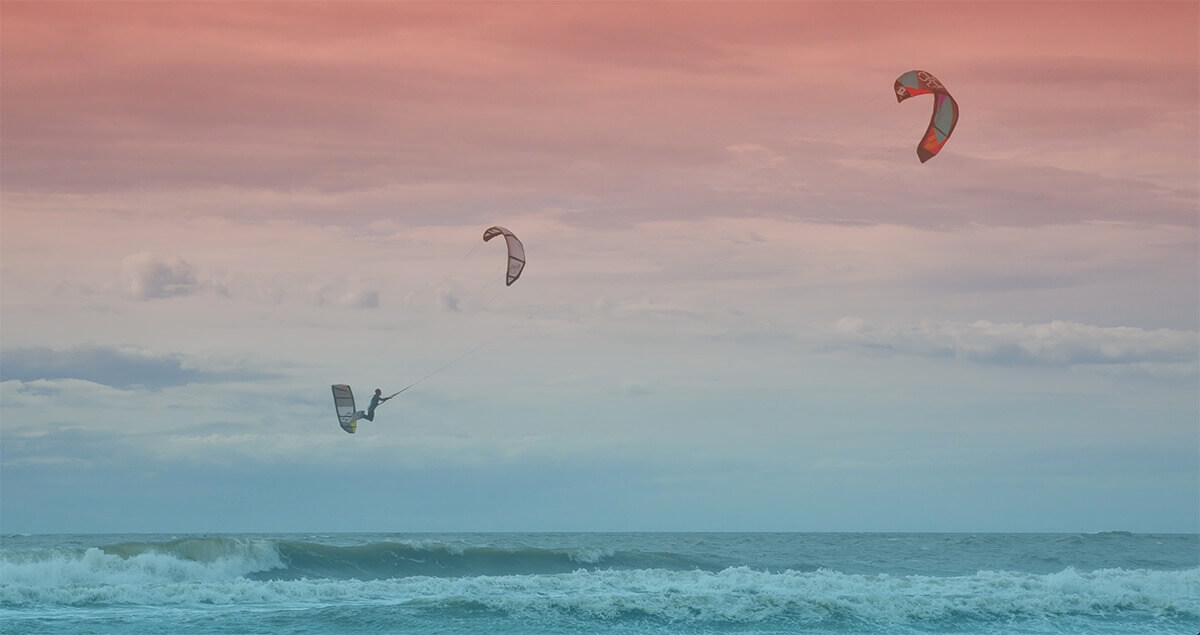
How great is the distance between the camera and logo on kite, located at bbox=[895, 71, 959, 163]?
15883 millimetres

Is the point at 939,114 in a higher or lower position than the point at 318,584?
higher

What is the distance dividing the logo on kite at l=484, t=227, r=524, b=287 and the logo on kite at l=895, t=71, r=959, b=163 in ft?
20.1

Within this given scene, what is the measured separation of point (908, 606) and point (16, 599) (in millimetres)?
13597

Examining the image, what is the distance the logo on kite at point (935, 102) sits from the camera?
15.9 meters

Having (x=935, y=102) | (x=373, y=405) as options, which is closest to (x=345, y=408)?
(x=373, y=405)

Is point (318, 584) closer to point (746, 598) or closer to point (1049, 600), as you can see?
point (746, 598)

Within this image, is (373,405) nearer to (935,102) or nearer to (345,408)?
(345,408)

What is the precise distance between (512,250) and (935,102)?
665cm

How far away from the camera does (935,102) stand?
638 inches

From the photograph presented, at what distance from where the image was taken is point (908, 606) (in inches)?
703

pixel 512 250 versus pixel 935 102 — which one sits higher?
pixel 935 102

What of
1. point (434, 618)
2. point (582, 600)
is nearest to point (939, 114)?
point (582, 600)

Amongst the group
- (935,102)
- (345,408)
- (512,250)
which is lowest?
(345,408)

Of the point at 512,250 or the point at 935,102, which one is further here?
the point at 512,250
